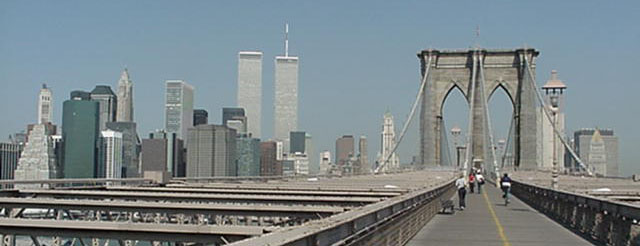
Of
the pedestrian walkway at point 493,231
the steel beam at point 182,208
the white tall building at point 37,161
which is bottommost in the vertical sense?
the pedestrian walkway at point 493,231

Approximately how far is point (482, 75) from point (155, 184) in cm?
8928

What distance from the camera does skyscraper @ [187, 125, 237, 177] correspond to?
349ft

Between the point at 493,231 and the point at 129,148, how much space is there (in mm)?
107172

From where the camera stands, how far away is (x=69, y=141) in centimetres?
11406

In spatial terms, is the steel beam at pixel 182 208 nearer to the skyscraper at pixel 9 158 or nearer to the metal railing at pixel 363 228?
the metal railing at pixel 363 228

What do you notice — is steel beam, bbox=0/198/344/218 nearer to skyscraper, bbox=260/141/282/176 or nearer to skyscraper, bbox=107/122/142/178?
skyscraper, bbox=107/122/142/178

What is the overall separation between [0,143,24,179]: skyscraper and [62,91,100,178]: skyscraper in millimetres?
5822

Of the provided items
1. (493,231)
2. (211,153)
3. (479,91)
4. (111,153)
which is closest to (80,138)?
(111,153)

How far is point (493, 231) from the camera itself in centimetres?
2114

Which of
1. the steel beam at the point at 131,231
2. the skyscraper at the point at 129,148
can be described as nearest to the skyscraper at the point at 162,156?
the skyscraper at the point at 129,148

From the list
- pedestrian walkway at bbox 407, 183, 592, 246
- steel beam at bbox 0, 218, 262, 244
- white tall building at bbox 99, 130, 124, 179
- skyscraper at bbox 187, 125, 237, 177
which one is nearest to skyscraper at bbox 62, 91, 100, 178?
white tall building at bbox 99, 130, 124, 179

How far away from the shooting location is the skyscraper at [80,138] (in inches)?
4122

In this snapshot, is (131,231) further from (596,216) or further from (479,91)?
(479,91)

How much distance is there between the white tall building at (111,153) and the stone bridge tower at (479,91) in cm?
4003
